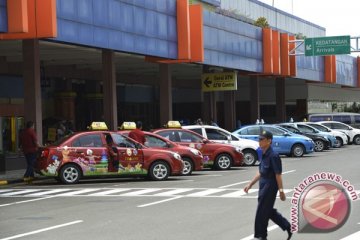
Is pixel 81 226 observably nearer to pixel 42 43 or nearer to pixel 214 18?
pixel 42 43

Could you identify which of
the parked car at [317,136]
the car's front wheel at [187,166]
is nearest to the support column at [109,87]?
the car's front wheel at [187,166]

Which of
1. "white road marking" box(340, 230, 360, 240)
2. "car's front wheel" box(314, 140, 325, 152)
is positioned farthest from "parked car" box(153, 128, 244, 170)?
"white road marking" box(340, 230, 360, 240)

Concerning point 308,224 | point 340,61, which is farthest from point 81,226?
point 340,61

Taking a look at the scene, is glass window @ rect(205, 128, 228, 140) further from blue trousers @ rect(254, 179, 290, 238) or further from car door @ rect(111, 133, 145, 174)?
blue trousers @ rect(254, 179, 290, 238)

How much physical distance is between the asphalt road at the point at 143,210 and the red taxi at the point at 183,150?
3.20 ft

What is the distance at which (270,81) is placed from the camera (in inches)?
2184

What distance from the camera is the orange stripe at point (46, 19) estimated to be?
2003 centimetres

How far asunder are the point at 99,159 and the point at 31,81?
4.65 meters

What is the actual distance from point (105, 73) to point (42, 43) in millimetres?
2976

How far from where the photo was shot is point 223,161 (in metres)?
23.5

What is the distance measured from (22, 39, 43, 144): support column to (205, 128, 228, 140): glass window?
6614 millimetres

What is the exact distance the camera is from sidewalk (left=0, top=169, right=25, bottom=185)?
20.2 meters

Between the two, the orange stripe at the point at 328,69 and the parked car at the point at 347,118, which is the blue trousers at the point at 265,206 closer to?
the parked car at the point at 347,118

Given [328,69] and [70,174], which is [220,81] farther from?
[328,69]
